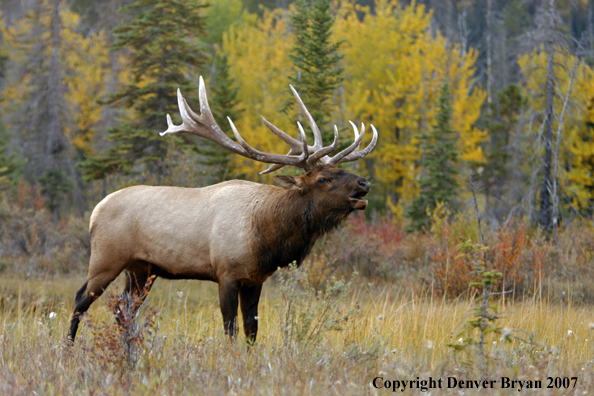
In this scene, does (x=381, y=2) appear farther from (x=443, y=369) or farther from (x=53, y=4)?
(x=443, y=369)

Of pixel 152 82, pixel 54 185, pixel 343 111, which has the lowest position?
pixel 54 185

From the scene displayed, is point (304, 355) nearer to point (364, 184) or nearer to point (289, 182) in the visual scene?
point (364, 184)

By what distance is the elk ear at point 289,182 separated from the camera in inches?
199

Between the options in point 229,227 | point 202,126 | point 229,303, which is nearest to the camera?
point 229,303

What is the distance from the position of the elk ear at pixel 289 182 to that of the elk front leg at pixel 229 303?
0.97m

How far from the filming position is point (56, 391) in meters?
3.15

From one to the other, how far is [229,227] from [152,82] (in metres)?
10.7

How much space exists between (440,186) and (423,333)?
12709 mm

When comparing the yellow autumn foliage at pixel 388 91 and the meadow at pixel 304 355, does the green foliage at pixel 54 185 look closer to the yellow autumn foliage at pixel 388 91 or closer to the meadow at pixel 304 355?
the yellow autumn foliage at pixel 388 91

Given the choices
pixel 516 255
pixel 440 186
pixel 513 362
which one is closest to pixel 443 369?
pixel 513 362

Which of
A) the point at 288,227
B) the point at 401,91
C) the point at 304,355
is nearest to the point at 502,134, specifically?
the point at 401,91

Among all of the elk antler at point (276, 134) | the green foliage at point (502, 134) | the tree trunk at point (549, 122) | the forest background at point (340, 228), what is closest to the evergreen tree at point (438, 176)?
the forest background at point (340, 228)

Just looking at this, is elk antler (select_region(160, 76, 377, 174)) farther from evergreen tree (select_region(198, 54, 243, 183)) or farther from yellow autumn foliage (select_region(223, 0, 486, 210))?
yellow autumn foliage (select_region(223, 0, 486, 210))

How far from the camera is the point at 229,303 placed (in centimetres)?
477
